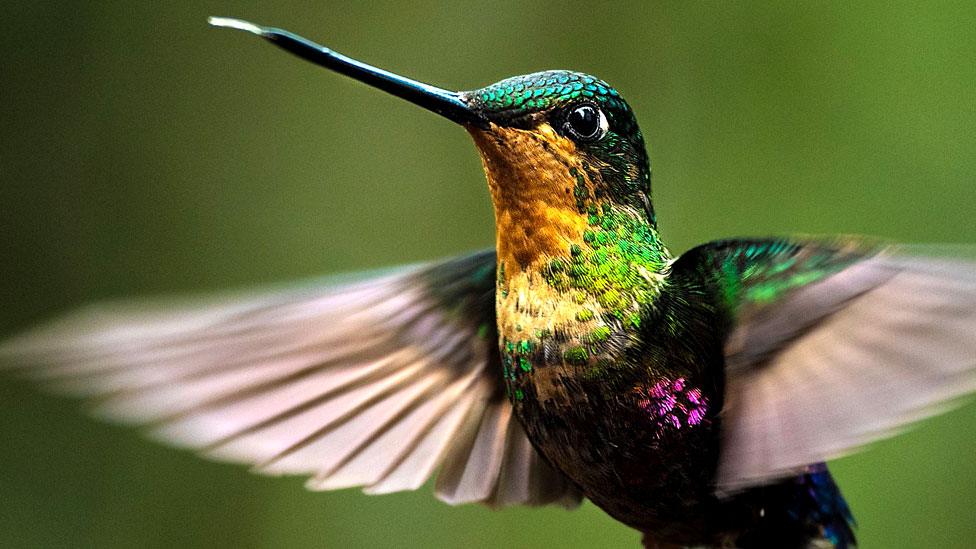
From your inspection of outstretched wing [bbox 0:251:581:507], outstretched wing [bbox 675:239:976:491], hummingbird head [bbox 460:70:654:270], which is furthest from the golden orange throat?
outstretched wing [bbox 0:251:581:507]

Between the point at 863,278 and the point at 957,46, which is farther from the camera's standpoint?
the point at 957,46

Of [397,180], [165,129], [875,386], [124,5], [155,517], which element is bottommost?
[155,517]

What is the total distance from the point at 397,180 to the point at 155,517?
1.28m

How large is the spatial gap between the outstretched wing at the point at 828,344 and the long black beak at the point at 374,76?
287 mm

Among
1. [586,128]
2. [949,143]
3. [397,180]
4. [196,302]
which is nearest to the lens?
[586,128]

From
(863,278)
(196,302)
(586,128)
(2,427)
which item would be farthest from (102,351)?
(2,427)

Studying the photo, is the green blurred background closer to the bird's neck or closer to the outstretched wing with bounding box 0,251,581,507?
the outstretched wing with bounding box 0,251,581,507

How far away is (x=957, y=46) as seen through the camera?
3.16 metres

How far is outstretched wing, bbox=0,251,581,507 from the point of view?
4.50ft

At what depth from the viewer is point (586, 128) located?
1160 mm

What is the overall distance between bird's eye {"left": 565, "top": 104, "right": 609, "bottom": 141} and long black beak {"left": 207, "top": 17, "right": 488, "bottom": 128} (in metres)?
0.10

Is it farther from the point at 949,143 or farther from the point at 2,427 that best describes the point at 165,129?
the point at 949,143

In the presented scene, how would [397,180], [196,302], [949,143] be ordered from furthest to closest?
1. [397,180]
2. [949,143]
3. [196,302]

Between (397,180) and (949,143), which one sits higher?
(397,180)
